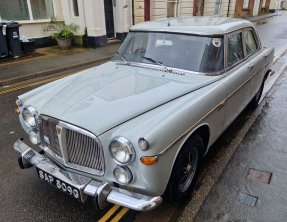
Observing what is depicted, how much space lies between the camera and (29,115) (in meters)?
2.93

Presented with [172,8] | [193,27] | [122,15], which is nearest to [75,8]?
[122,15]

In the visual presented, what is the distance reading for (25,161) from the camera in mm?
2762

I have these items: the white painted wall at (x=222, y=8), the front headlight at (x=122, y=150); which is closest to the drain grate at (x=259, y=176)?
the front headlight at (x=122, y=150)

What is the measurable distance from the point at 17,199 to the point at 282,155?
12.0ft

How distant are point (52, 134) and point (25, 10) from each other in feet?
34.7

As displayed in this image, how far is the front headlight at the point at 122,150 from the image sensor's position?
2.16 meters

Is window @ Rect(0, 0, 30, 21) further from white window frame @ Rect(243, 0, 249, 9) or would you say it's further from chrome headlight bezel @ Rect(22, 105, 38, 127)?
white window frame @ Rect(243, 0, 249, 9)

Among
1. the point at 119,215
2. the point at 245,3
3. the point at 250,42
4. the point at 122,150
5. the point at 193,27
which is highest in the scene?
the point at 245,3

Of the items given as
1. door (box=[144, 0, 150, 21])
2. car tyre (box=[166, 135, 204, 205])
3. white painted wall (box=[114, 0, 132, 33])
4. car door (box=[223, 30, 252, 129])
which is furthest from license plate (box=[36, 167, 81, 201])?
door (box=[144, 0, 150, 21])

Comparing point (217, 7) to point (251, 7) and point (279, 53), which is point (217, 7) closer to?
point (251, 7)

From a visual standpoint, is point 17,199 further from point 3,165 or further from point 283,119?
point 283,119

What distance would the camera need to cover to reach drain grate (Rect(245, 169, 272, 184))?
3.24 metres

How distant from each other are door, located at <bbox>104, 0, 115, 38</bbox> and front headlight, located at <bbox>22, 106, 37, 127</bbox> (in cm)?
1120

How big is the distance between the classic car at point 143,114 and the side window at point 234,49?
0.02 meters
